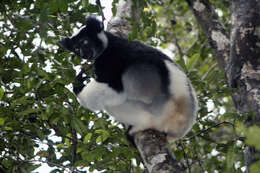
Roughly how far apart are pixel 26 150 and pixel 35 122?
0.28 m

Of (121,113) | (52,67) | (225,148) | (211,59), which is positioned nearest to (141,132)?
(121,113)

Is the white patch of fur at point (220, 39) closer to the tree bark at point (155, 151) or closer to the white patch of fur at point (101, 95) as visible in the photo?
the white patch of fur at point (101, 95)

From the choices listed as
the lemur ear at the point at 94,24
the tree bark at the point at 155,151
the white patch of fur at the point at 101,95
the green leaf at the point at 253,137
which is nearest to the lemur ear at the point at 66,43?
the lemur ear at the point at 94,24

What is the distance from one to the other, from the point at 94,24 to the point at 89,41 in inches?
9.1

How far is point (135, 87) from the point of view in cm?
358

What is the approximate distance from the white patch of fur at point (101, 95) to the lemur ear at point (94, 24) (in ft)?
→ 2.22

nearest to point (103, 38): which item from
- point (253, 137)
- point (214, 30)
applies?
point (214, 30)

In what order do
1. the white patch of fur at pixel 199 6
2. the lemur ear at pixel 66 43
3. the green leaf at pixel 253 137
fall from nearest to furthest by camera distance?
the green leaf at pixel 253 137
the lemur ear at pixel 66 43
the white patch of fur at pixel 199 6

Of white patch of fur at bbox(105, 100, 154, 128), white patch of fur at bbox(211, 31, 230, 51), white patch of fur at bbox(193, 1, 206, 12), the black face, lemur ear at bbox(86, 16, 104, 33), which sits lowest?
white patch of fur at bbox(105, 100, 154, 128)

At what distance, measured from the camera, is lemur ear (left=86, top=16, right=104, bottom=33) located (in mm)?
3895

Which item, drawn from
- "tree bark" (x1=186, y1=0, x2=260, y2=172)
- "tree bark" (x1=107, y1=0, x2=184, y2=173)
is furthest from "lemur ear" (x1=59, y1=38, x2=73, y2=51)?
"tree bark" (x1=186, y1=0, x2=260, y2=172)

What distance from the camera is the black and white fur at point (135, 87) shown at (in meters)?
3.40

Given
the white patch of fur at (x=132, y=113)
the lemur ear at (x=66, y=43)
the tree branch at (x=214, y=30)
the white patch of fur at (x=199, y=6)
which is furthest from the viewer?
Result: the white patch of fur at (x=199, y=6)

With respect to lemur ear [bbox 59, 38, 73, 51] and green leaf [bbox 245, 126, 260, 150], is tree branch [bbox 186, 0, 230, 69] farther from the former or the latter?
green leaf [bbox 245, 126, 260, 150]
